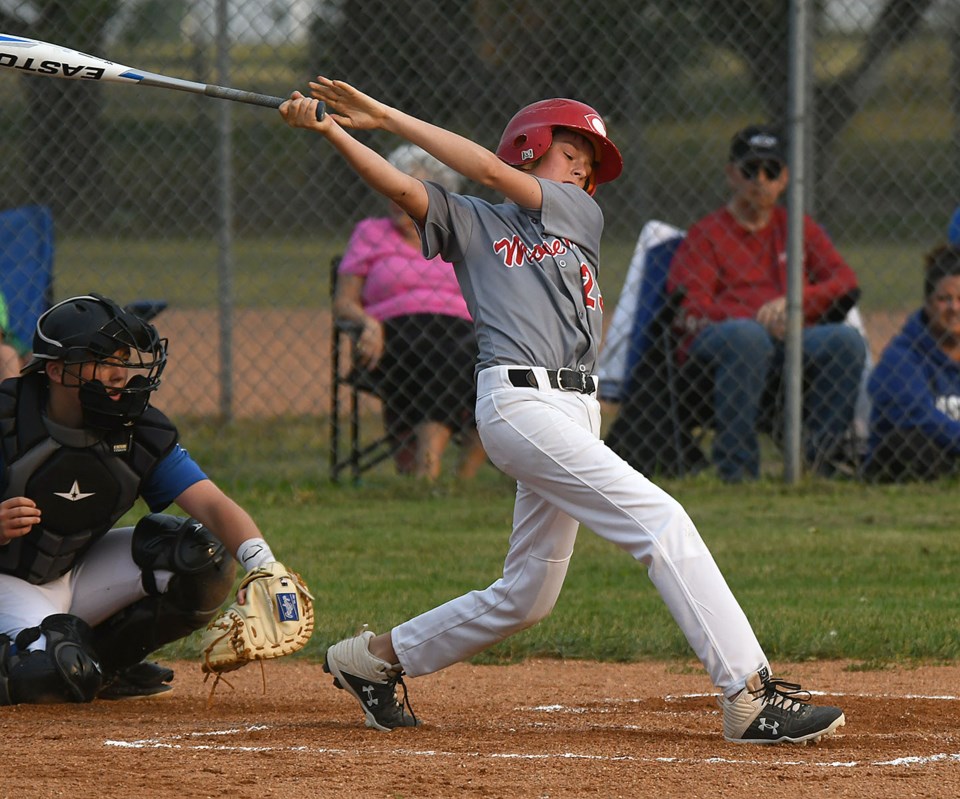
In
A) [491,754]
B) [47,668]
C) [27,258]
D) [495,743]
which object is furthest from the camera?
[27,258]

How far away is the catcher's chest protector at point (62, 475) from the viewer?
4316 millimetres

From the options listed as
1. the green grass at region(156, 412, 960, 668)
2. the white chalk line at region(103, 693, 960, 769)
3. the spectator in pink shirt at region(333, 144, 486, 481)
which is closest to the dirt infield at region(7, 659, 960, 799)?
the white chalk line at region(103, 693, 960, 769)

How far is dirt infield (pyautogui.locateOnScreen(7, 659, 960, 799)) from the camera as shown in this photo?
3.26 meters

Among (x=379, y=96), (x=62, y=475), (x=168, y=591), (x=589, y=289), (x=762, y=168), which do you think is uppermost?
(x=379, y=96)

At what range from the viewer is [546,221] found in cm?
387

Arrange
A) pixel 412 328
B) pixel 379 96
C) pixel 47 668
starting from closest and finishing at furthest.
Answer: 1. pixel 47 668
2. pixel 412 328
3. pixel 379 96

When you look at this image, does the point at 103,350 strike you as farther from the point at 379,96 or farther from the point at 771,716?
the point at 379,96

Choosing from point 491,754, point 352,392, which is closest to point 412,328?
point 352,392

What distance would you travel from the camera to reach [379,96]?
7.96m

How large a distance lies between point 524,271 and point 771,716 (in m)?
1.22

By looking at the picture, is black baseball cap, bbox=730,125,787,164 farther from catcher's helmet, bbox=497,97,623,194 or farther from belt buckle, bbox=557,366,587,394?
belt buckle, bbox=557,366,587,394

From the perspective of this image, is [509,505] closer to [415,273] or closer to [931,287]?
[415,273]

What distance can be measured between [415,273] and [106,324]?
3.68 m

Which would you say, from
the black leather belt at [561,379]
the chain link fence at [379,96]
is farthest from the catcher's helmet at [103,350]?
the chain link fence at [379,96]
